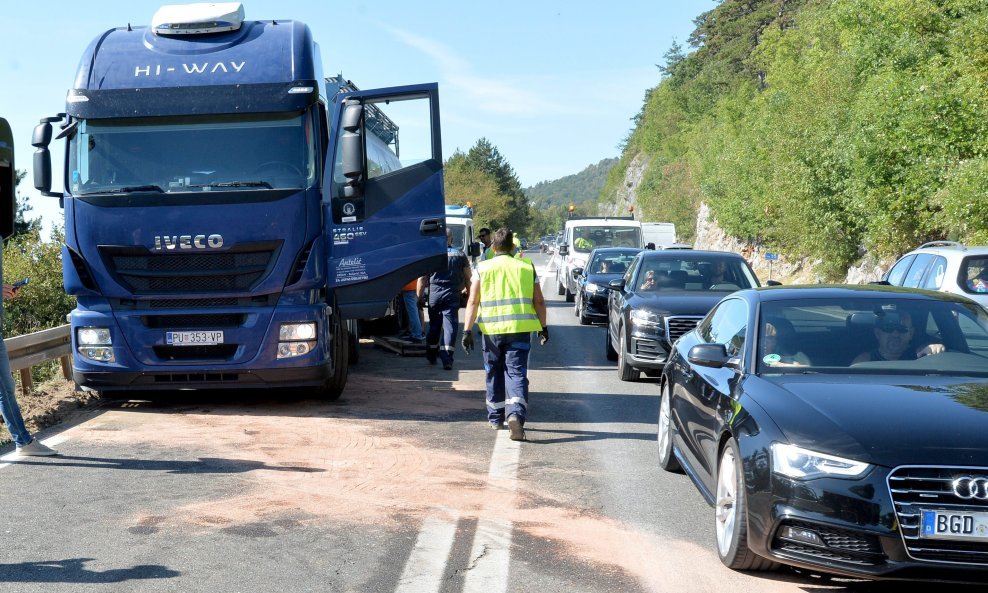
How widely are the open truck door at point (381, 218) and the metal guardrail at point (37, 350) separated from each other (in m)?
3.23

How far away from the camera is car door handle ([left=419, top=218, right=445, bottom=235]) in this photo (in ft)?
35.9

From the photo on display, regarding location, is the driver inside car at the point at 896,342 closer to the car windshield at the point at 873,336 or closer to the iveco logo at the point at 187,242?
the car windshield at the point at 873,336

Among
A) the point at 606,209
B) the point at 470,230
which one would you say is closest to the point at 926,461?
the point at 470,230

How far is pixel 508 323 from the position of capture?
356 inches

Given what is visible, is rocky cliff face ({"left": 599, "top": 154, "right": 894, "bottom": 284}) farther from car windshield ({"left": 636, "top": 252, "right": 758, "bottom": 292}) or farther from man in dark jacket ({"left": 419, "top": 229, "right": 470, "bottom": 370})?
man in dark jacket ({"left": 419, "top": 229, "right": 470, "bottom": 370})

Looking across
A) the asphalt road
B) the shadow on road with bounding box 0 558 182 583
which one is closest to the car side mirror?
the asphalt road

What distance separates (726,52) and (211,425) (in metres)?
93.7

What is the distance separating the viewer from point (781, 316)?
20.4 feet

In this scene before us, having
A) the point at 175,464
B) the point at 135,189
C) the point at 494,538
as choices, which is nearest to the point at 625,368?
the point at 135,189

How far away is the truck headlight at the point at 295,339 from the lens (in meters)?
10.0

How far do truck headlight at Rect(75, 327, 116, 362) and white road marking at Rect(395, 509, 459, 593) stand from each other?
4951mm

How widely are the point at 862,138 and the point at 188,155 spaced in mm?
24173

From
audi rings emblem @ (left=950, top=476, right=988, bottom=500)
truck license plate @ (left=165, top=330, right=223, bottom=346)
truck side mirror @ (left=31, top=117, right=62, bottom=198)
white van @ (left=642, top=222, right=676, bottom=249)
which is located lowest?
audi rings emblem @ (left=950, top=476, right=988, bottom=500)

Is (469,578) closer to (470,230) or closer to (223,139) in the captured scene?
(223,139)
